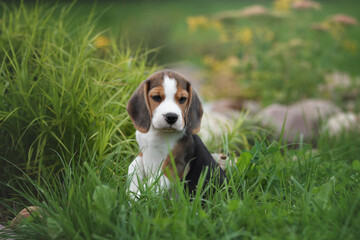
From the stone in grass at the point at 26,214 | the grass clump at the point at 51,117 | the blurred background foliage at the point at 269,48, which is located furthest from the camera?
the blurred background foliage at the point at 269,48

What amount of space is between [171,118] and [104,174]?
0.75 metres

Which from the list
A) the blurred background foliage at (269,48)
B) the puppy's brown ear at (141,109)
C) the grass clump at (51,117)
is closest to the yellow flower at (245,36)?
the blurred background foliage at (269,48)

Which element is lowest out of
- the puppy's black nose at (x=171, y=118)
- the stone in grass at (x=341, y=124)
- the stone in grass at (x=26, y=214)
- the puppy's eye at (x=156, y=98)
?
the stone in grass at (x=341, y=124)

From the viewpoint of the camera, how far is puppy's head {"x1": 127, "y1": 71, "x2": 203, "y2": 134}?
251 cm

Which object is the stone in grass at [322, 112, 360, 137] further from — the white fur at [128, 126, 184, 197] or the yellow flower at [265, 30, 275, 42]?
the yellow flower at [265, 30, 275, 42]

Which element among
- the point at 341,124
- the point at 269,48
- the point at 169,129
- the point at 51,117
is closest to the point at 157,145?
the point at 169,129

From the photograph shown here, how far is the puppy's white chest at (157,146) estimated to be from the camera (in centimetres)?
267

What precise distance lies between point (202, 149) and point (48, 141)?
51.2 inches

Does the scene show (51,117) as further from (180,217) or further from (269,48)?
(269,48)

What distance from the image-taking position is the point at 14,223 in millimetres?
2723

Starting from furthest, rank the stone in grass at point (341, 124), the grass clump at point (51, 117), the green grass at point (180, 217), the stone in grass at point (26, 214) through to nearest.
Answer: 1. the stone in grass at point (341, 124)
2. the grass clump at point (51, 117)
3. the stone in grass at point (26, 214)
4. the green grass at point (180, 217)

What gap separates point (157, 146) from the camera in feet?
8.77

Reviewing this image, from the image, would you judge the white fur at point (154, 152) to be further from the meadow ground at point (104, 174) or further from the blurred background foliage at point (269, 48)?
the blurred background foliage at point (269, 48)

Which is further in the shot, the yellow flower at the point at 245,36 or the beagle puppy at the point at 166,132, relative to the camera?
the yellow flower at the point at 245,36
